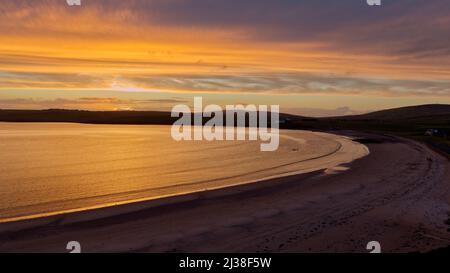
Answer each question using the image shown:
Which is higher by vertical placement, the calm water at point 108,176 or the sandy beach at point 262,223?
the sandy beach at point 262,223

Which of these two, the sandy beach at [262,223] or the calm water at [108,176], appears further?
the calm water at [108,176]

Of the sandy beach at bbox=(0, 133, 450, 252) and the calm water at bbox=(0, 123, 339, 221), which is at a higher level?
the sandy beach at bbox=(0, 133, 450, 252)

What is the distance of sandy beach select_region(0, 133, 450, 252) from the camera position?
45.7ft

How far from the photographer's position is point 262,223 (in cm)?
1678

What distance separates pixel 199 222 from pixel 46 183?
14.9 metres

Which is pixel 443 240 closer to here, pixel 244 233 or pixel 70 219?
pixel 244 233

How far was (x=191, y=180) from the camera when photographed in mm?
29375

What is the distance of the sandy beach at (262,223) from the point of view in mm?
13930

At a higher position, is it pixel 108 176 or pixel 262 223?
pixel 262 223

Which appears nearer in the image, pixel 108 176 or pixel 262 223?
pixel 262 223

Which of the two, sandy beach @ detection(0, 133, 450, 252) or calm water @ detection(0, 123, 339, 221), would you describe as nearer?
sandy beach @ detection(0, 133, 450, 252)
